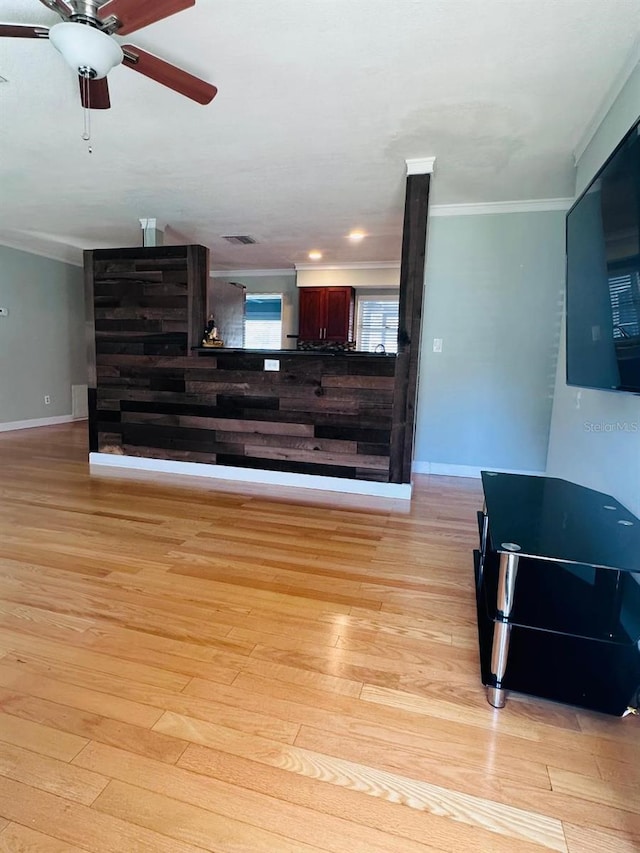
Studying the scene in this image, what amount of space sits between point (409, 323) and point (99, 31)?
217cm

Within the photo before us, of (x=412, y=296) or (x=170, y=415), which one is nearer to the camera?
(x=412, y=296)

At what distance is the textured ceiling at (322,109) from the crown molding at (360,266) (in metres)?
1.82

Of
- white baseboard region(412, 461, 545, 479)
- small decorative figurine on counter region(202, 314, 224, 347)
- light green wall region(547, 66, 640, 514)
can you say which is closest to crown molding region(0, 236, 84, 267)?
small decorative figurine on counter region(202, 314, 224, 347)

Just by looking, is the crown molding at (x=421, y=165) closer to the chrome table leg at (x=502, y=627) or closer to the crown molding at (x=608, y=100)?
the crown molding at (x=608, y=100)

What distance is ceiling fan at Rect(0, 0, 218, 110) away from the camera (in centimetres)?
149

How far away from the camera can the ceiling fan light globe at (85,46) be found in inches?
60.7

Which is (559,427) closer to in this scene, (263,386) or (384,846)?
(263,386)

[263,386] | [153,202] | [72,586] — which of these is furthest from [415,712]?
[153,202]

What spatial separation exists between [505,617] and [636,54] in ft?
7.80

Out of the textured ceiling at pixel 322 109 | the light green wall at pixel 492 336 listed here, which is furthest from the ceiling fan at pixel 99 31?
the light green wall at pixel 492 336

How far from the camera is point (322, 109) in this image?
230 centimetres

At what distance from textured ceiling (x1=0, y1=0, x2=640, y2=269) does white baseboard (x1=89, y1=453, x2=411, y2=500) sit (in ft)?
7.51

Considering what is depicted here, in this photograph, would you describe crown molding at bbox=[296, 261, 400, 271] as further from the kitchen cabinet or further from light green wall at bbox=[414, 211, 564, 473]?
light green wall at bbox=[414, 211, 564, 473]

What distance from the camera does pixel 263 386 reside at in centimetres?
345
